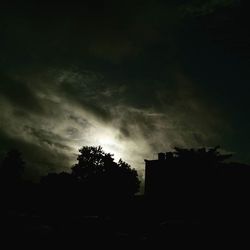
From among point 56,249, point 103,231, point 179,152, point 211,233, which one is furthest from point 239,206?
point 56,249

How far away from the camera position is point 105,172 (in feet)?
266

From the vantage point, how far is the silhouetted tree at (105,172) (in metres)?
75.6

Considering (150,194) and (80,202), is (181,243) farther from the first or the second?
(80,202)

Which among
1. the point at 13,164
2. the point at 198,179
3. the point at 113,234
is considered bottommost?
the point at 113,234

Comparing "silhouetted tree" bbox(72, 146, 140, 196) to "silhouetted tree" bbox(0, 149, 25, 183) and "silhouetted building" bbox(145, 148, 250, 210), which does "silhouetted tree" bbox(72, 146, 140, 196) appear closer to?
"silhouetted tree" bbox(0, 149, 25, 183)

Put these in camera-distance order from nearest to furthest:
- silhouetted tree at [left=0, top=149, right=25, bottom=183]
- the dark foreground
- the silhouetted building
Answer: the dark foreground
the silhouetted building
silhouetted tree at [left=0, top=149, right=25, bottom=183]

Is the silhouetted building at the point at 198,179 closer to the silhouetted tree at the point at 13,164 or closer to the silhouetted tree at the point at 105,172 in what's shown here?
the silhouetted tree at the point at 105,172

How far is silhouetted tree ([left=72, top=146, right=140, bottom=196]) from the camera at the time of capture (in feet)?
248

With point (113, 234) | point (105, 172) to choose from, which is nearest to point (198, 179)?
point (113, 234)

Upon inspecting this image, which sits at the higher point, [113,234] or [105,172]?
[105,172]

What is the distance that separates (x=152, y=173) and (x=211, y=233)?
24.1m

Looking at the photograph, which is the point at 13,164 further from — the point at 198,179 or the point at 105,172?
the point at 198,179

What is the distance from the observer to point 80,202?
161 ft

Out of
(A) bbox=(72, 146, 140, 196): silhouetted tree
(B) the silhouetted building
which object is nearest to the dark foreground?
(B) the silhouetted building
